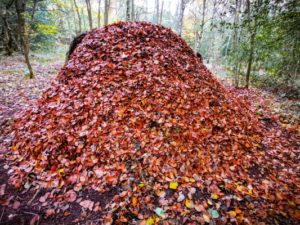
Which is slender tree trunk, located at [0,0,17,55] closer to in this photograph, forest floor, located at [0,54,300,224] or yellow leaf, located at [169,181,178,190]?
forest floor, located at [0,54,300,224]

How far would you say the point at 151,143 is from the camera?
3.35 meters

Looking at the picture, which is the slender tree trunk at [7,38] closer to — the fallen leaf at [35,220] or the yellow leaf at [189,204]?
the fallen leaf at [35,220]

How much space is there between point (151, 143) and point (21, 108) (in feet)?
12.8

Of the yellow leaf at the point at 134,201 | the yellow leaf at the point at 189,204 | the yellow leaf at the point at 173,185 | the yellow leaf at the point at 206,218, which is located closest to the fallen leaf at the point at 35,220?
the yellow leaf at the point at 134,201

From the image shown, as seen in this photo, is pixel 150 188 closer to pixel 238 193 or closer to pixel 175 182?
pixel 175 182

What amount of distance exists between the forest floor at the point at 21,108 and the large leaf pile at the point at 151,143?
21 cm

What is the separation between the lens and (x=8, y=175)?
10.3ft

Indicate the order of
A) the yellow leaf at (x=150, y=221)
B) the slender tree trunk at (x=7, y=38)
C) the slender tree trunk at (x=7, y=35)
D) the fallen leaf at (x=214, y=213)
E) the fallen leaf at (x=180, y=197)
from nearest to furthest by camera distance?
1. the yellow leaf at (x=150, y=221)
2. the fallen leaf at (x=214, y=213)
3. the fallen leaf at (x=180, y=197)
4. the slender tree trunk at (x=7, y=35)
5. the slender tree trunk at (x=7, y=38)

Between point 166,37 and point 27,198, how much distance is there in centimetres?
477

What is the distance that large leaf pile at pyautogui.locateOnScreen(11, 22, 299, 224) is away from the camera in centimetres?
278

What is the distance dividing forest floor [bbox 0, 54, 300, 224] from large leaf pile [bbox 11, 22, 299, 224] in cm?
21

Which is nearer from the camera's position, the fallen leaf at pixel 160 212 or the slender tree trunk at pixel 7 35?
the fallen leaf at pixel 160 212

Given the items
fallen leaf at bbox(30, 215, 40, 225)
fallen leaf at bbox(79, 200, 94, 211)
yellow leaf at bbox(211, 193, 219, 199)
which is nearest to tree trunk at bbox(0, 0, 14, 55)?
fallen leaf at bbox(30, 215, 40, 225)

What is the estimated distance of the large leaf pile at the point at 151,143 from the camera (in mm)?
2783
